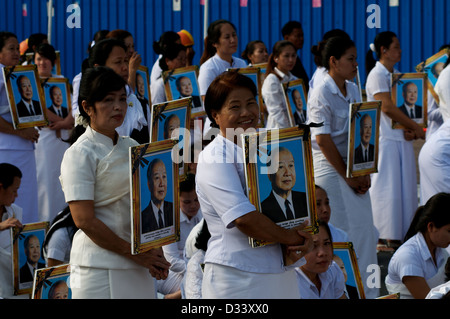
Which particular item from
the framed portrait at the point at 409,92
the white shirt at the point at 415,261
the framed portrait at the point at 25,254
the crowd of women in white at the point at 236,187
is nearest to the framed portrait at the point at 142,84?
the crowd of women in white at the point at 236,187

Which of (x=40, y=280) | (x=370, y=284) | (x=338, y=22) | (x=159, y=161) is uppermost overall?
(x=338, y=22)

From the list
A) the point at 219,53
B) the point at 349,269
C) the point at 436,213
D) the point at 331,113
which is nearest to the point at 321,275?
the point at 349,269

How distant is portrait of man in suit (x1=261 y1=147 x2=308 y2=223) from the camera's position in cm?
290

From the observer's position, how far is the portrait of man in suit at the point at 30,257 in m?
4.55

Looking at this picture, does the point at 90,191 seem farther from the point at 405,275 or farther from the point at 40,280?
the point at 405,275

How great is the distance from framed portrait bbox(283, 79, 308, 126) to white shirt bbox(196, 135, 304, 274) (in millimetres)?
3219

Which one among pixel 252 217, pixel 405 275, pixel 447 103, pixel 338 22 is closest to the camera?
pixel 252 217

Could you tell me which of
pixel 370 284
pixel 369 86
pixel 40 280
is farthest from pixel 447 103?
pixel 40 280

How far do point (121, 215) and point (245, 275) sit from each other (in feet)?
1.76

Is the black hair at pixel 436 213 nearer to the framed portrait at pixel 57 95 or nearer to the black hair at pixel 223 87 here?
the black hair at pixel 223 87

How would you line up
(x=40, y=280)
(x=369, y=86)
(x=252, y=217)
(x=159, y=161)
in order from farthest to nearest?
1. (x=369, y=86)
2. (x=40, y=280)
3. (x=159, y=161)
4. (x=252, y=217)

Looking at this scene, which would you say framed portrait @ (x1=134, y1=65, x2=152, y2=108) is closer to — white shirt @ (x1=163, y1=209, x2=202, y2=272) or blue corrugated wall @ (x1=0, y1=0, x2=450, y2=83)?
white shirt @ (x1=163, y1=209, x2=202, y2=272)

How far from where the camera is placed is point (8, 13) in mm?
13789

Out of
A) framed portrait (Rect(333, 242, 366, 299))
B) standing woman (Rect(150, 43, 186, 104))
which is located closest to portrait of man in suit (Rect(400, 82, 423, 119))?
standing woman (Rect(150, 43, 186, 104))
